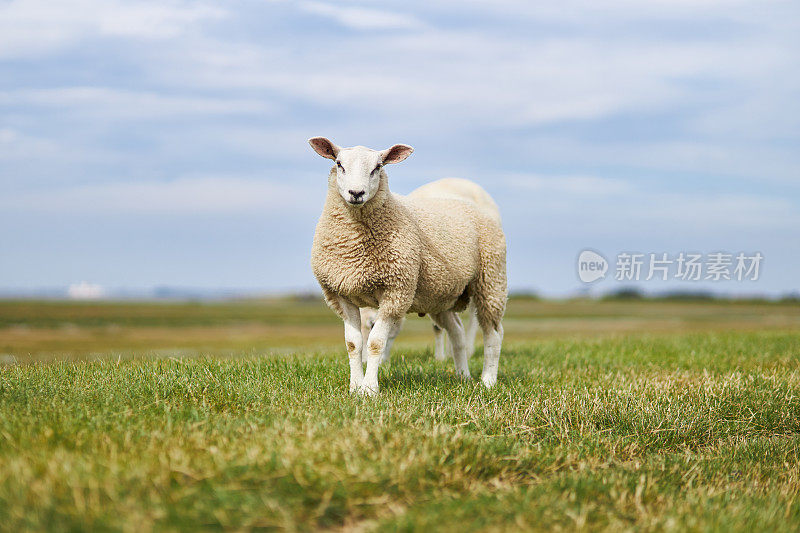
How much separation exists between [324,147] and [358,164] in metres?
0.51

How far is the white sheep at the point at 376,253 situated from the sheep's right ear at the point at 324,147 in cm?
1

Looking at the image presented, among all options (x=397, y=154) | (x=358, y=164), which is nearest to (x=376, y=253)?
(x=358, y=164)

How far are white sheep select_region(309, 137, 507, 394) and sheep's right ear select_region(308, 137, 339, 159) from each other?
0.01m

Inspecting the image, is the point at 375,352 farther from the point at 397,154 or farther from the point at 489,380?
the point at 397,154

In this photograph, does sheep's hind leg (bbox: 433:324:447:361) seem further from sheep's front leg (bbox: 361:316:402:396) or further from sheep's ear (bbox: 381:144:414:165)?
sheep's ear (bbox: 381:144:414:165)

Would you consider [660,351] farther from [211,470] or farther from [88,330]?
[88,330]

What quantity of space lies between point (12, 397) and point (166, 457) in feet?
9.42

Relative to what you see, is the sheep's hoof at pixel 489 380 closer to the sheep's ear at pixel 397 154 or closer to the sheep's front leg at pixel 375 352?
the sheep's front leg at pixel 375 352

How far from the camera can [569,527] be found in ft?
13.1

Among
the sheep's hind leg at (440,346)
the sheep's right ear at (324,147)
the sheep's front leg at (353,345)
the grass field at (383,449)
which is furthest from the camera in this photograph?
the sheep's hind leg at (440,346)

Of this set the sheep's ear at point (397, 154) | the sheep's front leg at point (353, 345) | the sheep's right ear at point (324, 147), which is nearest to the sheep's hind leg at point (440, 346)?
the sheep's front leg at point (353, 345)

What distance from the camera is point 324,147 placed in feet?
21.6

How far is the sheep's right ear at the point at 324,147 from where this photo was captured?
6480 millimetres

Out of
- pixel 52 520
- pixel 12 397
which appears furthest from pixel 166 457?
pixel 12 397
